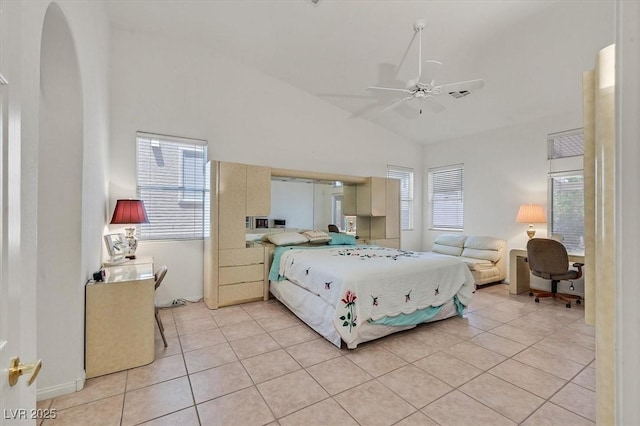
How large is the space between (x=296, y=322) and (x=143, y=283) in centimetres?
169

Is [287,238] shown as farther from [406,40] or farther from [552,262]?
[552,262]

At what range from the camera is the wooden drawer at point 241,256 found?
3.82 metres

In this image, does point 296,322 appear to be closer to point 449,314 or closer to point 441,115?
point 449,314

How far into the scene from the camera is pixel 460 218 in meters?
5.90

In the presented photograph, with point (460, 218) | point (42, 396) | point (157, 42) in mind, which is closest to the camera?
point (42, 396)

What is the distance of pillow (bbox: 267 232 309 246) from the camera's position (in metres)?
4.23

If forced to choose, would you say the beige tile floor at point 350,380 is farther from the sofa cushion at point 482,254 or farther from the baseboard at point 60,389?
the sofa cushion at point 482,254

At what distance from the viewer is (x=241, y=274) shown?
12.9 ft

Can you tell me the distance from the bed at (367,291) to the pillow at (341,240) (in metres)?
1.00

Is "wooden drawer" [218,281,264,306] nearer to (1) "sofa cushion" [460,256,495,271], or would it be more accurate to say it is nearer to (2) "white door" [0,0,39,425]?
(2) "white door" [0,0,39,425]

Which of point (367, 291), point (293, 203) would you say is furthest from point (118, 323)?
point (293, 203)

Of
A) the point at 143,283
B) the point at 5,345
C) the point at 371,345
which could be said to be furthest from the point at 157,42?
the point at 371,345

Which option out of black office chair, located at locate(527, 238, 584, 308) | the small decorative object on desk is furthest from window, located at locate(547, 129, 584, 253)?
the small decorative object on desk

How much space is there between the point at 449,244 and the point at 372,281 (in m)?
3.65
